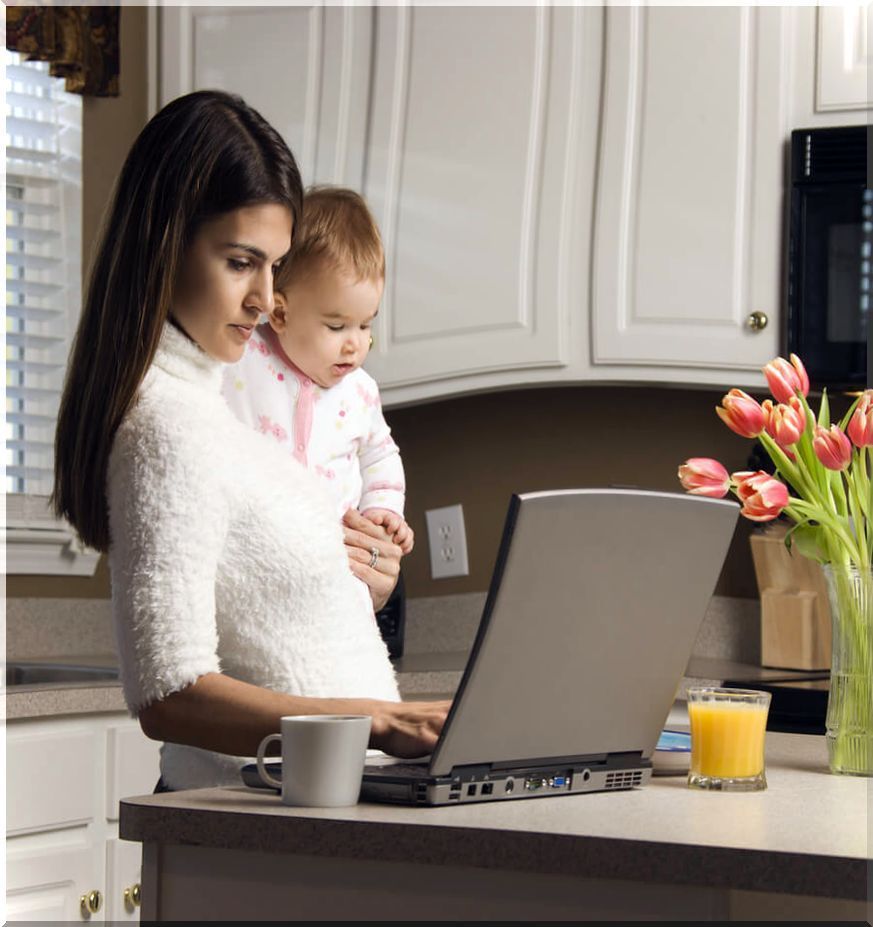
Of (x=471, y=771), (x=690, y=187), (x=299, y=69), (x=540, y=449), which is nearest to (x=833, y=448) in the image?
(x=471, y=771)

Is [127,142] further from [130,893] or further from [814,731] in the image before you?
[814,731]

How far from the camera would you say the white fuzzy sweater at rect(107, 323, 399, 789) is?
1373mm

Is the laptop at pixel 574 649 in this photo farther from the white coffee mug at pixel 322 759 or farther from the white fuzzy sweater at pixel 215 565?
the white fuzzy sweater at pixel 215 565

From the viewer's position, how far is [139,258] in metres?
1.52

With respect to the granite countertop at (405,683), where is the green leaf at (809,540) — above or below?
above

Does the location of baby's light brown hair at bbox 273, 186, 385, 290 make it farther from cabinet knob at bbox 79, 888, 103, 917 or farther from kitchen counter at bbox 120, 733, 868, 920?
cabinet knob at bbox 79, 888, 103, 917

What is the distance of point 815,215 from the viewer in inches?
110

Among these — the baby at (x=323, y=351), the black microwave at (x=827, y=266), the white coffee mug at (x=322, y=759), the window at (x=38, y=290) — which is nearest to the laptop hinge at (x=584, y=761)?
the white coffee mug at (x=322, y=759)

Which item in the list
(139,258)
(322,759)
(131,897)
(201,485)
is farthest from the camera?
(131,897)

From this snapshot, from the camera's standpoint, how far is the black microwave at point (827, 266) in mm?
2768

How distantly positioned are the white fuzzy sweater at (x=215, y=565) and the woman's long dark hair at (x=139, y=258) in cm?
4

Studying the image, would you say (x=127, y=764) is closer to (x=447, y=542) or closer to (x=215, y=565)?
(x=447, y=542)

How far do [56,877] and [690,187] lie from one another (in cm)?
173

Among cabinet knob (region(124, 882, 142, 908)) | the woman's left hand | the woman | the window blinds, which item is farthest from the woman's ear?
the window blinds
